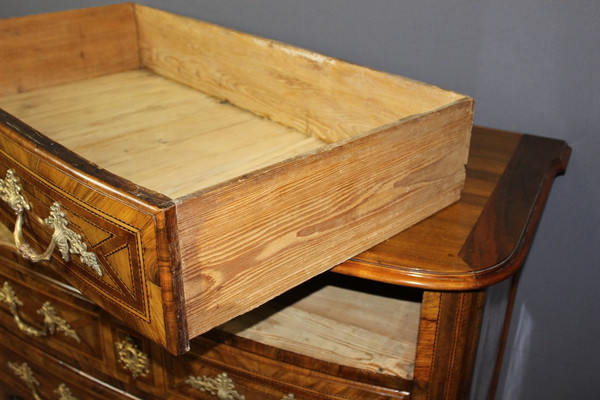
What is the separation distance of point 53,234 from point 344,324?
424mm

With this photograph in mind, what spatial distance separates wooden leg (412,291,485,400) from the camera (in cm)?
86

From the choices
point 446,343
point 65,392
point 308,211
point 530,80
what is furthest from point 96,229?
point 530,80

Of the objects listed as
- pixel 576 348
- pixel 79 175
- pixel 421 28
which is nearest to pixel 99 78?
pixel 421 28

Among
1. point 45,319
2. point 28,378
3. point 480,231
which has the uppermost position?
point 480,231

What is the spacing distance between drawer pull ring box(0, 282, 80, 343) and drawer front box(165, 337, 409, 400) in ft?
0.75

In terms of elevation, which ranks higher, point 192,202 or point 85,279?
point 192,202

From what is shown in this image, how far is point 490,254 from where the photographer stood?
0.87m

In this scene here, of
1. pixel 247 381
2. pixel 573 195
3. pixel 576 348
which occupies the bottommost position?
pixel 576 348

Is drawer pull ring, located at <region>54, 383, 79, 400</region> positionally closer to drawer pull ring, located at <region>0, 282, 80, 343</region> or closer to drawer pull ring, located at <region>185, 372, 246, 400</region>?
drawer pull ring, located at <region>0, 282, 80, 343</region>

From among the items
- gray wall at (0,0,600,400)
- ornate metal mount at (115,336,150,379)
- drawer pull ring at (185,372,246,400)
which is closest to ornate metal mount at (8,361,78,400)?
ornate metal mount at (115,336,150,379)

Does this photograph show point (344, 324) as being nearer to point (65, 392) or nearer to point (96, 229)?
point (96, 229)

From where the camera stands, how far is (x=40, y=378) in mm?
1332

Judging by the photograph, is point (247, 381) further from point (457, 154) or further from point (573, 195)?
point (573, 195)

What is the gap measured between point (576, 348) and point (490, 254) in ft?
1.95
